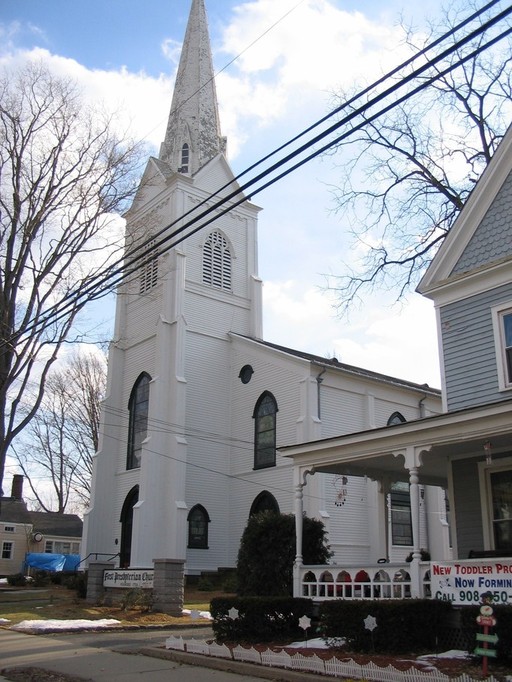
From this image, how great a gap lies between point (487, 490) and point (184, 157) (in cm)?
3015

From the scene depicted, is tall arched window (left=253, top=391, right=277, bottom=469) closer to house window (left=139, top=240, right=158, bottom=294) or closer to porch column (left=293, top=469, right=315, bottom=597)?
house window (left=139, top=240, right=158, bottom=294)

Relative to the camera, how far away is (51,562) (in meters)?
51.4

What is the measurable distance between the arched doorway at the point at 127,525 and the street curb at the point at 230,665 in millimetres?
20693

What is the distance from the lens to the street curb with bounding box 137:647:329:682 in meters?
10.0

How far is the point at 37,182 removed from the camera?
80.7 ft

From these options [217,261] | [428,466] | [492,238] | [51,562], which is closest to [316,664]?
[428,466]

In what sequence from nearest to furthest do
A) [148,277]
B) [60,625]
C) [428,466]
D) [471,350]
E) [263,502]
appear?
1. [471,350]
2. [428,466]
3. [60,625]
4. [263,502]
5. [148,277]

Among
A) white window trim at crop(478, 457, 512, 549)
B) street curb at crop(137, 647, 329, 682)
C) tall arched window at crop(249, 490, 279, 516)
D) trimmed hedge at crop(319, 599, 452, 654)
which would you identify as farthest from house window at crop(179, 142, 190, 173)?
trimmed hedge at crop(319, 599, 452, 654)

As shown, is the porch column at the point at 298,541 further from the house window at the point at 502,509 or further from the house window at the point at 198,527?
the house window at the point at 198,527

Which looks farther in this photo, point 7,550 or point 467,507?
point 7,550

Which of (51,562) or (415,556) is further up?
(415,556)

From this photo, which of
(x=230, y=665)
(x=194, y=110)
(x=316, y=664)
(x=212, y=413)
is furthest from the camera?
(x=194, y=110)

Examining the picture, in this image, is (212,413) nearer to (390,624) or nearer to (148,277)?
(148,277)

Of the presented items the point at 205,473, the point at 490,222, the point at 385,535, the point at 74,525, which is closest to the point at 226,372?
A: the point at 205,473
